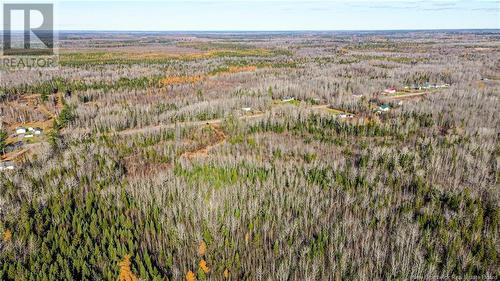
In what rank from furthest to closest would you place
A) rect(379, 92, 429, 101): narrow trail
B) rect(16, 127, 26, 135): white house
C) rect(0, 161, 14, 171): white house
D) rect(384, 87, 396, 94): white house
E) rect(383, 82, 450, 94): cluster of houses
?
1. rect(383, 82, 450, 94): cluster of houses
2. rect(384, 87, 396, 94): white house
3. rect(379, 92, 429, 101): narrow trail
4. rect(16, 127, 26, 135): white house
5. rect(0, 161, 14, 171): white house

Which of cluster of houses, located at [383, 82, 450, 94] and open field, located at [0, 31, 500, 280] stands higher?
cluster of houses, located at [383, 82, 450, 94]

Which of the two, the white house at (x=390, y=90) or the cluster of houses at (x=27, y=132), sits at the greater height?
the white house at (x=390, y=90)

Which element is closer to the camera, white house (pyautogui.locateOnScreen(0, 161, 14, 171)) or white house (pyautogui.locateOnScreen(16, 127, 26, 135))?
white house (pyautogui.locateOnScreen(0, 161, 14, 171))

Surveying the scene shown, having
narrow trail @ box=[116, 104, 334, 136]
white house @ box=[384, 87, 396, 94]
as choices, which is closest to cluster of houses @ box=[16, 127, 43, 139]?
narrow trail @ box=[116, 104, 334, 136]

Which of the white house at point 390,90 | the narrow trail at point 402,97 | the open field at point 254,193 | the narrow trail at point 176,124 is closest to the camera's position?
the open field at point 254,193

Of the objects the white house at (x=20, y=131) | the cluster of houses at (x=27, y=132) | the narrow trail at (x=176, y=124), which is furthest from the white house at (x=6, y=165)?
the narrow trail at (x=176, y=124)

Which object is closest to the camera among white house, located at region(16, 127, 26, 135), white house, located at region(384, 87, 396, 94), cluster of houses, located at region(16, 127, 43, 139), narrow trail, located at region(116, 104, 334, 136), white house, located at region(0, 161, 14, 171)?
white house, located at region(0, 161, 14, 171)

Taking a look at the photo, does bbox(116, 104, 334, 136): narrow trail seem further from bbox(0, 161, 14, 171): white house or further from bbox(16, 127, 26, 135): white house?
bbox(0, 161, 14, 171): white house

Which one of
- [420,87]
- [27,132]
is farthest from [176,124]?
[420,87]

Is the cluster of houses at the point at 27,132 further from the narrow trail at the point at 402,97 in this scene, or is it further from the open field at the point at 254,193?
the narrow trail at the point at 402,97
